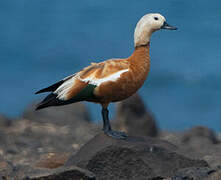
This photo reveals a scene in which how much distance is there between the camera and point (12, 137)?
1509cm

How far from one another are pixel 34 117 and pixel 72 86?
8983 millimetres

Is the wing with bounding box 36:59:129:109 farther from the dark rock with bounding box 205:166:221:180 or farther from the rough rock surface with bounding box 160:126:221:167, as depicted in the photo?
the rough rock surface with bounding box 160:126:221:167

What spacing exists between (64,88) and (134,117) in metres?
7.73

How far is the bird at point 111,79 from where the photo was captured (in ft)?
28.9

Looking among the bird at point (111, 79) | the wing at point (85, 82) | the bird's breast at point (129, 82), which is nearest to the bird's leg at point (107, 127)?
the bird at point (111, 79)

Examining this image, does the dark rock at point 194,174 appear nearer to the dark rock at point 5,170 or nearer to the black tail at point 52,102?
the black tail at point 52,102

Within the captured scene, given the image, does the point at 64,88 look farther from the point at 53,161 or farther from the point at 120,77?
the point at 53,161

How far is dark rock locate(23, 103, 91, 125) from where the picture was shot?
1761 cm

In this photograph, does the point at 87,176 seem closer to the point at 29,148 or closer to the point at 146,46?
the point at 146,46

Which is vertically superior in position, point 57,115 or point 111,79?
point 111,79

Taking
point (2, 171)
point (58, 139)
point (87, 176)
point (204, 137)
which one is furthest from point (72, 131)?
point (87, 176)

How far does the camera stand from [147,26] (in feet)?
29.8

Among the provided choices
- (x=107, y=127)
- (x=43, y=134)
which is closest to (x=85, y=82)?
(x=107, y=127)

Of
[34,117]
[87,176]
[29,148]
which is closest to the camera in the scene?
[87,176]
